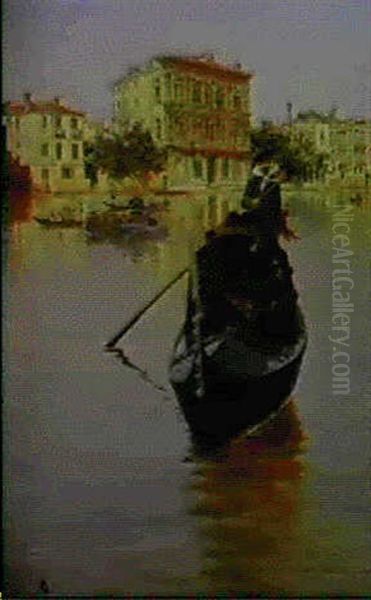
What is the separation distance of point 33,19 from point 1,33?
0.06m

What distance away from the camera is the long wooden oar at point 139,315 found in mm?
1973

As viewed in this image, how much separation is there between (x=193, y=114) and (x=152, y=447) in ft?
1.82

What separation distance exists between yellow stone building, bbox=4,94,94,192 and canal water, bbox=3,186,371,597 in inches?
2.4

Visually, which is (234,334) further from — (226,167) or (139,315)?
(226,167)

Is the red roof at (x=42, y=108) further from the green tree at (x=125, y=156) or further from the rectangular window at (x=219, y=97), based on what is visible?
the rectangular window at (x=219, y=97)

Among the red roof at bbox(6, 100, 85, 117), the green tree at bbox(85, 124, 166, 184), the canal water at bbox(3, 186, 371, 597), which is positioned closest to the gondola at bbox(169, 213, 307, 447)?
the canal water at bbox(3, 186, 371, 597)

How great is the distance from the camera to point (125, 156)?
6.48 feet

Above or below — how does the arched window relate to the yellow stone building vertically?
above

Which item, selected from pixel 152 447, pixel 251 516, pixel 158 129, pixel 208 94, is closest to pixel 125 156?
pixel 158 129

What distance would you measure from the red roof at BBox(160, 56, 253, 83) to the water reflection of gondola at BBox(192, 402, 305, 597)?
0.55 meters

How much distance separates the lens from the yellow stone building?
77.1 inches

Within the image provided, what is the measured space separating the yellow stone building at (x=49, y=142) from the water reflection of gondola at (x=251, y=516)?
1.68ft

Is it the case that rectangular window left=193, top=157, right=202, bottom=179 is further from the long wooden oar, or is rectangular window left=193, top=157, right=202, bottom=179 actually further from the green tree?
the long wooden oar

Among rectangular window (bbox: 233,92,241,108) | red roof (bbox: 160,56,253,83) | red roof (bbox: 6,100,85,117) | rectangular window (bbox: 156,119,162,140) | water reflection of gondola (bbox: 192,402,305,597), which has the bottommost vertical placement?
water reflection of gondola (bbox: 192,402,305,597)
